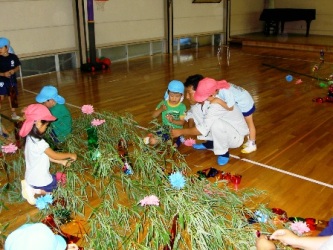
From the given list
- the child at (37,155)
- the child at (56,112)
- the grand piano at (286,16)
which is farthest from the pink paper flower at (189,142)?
the grand piano at (286,16)

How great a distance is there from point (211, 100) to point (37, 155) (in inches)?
57.2

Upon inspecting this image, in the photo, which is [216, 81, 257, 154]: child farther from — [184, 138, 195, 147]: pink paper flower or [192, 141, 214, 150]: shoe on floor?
[184, 138, 195, 147]: pink paper flower

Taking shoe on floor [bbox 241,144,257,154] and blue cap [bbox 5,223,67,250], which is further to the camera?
shoe on floor [bbox 241,144,257,154]

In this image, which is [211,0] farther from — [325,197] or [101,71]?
[325,197]

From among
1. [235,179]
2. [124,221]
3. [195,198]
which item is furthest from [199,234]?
[235,179]

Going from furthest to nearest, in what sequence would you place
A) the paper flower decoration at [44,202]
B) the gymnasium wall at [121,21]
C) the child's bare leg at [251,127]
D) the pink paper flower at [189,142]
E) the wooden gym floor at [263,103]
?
the gymnasium wall at [121,21] < the pink paper flower at [189,142] < the child's bare leg at [251,127] < the wooden gym floor at [263,103] < the paper flower decoration at [44,202]

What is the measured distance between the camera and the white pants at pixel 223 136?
3098 mm

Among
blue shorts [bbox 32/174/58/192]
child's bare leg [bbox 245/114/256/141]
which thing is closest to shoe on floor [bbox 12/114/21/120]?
blue shorts [bbox 32/174/58/192]

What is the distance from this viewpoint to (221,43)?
11672 mm

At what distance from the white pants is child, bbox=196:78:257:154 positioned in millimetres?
158

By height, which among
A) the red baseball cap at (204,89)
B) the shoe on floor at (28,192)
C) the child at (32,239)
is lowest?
the shoe on floor at (28,192)

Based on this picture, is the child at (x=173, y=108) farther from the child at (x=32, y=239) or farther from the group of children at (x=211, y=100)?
the child at (x=32, y=239)

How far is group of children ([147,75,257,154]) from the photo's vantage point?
290 centimetres

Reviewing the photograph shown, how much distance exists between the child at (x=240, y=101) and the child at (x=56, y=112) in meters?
1.26
